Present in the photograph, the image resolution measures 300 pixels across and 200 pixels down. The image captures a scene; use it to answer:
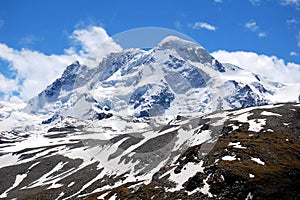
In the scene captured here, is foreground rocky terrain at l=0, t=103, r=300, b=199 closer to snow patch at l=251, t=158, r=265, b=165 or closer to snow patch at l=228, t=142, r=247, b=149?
snow patch at l=228, t=142, r=247, b=149

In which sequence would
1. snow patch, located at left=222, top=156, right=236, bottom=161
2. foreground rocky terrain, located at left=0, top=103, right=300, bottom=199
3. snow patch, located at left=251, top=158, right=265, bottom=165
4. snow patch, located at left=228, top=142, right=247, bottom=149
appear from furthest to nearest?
snow patch, located at left=228, top=142, right=247, bottom=149 → snow patch, located at left=222, top=156, right=236, bottom=161 → snow patch, located at left=251, top=158, right=265, bottom=165 → foreground rocky terrain, located at left=0, top=103, right=300, bottom=199

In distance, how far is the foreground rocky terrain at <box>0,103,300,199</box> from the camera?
231ft

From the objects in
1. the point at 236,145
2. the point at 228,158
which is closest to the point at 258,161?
the point at 228,158

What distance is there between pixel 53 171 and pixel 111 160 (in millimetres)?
24499

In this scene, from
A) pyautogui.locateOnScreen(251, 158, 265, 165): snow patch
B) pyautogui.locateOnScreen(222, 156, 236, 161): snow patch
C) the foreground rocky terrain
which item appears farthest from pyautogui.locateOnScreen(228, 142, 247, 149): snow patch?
pyautogui.locateOnScreen(222, 156, 236, 161): snow patch

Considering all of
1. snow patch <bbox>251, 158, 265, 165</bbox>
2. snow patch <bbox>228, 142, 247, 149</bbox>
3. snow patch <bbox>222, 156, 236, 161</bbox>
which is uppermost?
snow patch <bbox>228, 142, 247, 149</bbox>

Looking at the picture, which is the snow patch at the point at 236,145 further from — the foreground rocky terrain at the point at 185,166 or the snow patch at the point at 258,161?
the snow patch at the point at 258,161

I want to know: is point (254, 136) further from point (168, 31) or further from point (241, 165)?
point (168, 31)

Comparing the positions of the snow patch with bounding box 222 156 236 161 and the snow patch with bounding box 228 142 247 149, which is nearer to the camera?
the snow patch with bounding box 222 156 236 161

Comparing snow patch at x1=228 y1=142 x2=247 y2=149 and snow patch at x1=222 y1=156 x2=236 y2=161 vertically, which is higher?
snow patch at x1=228 y1=142 x2=247 y2=149

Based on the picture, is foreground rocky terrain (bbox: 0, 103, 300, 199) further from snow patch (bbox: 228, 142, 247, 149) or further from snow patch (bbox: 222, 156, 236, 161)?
snow patch (bbox: 222, 156, 236, 161)

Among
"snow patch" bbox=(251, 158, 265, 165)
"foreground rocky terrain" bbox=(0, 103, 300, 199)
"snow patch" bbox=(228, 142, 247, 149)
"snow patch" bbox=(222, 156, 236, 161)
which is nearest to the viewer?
"foreground rocky terrain" bbox=(0, 103, 300, 199)

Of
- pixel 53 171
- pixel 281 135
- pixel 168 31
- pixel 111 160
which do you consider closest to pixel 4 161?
pixel 53 171

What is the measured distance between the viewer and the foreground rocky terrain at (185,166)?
70375 mm
